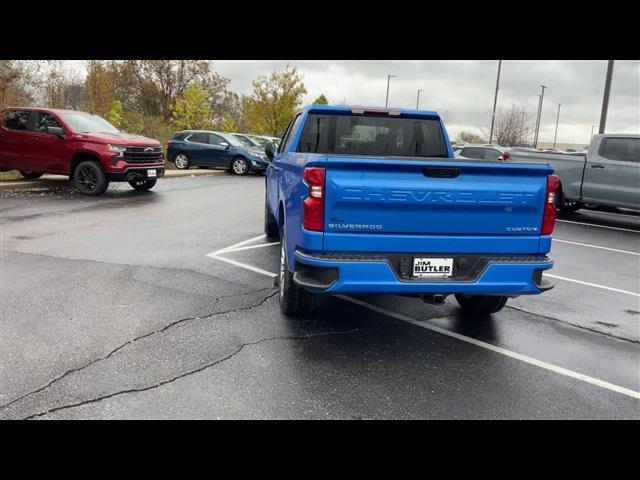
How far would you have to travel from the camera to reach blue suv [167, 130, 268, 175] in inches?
837

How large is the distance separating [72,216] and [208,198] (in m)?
4.13

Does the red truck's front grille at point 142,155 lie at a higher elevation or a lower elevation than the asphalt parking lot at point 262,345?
higher

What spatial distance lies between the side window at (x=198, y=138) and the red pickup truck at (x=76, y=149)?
26.5 feet

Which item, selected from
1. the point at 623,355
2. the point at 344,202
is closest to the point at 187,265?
the point at 344,202

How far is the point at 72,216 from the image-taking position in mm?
9812

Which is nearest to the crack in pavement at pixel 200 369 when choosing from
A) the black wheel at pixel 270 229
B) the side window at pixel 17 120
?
the black wheel at pixel 270 229

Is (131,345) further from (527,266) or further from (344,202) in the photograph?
(527,266)

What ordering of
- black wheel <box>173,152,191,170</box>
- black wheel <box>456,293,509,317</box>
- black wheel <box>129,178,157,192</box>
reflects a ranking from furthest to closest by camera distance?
black wheel <box>173,152,191,170</box> < black wheel <box>129,178,157,192</box> < black wheel <box>456,293,509,317</box>

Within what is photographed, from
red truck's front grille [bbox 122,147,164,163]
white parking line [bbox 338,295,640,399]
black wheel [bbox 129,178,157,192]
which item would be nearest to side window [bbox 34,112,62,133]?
red truck's front grille [bbox 122,147,164,163]

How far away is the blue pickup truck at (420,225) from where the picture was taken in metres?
3.85

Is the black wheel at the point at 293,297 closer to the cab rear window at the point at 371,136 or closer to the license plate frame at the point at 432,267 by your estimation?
the license plate frame at the point at 432,267

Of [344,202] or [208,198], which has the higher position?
[344,202]

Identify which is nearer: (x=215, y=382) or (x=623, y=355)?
(x=215, y=382)

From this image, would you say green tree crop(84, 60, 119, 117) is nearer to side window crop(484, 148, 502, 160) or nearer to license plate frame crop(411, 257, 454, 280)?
A: side window crop(484, 148, 502, 160)
